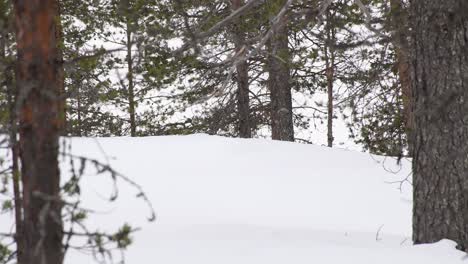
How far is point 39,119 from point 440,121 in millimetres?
3376

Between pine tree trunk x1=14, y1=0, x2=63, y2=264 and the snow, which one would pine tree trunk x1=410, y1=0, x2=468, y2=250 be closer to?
the snow

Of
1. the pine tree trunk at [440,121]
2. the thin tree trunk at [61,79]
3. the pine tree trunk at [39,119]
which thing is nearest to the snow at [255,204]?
the pine tree trunk at [440,121]

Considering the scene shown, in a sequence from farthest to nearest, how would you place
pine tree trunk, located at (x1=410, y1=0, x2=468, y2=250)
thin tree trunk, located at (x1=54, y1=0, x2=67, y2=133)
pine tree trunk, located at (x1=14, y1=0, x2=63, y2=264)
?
pine tree trunk, located at (x1=410, y1=0, x2=468, y2=250) → thin tree trunk, located at (x1=54, y1=0, x2=67, y2=133) → pine tree trunk, located at (x1=14, y1=0, x2=63, y2=264)

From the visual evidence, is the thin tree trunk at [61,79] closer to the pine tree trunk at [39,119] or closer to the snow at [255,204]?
the pine tree trunk at [39,119]

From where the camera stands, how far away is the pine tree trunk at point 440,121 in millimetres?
4641

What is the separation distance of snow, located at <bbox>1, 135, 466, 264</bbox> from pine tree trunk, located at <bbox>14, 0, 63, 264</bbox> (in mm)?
777

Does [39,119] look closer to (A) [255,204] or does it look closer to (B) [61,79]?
(A) [255,204]

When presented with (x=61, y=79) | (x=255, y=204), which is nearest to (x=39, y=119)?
(x=255, y=204)

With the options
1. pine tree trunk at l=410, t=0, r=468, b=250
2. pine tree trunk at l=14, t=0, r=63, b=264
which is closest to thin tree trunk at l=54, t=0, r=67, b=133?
pine tree trunk at l=14, t=0, r=63, b=264

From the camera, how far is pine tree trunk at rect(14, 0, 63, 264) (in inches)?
97.1

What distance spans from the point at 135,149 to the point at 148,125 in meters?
4.39

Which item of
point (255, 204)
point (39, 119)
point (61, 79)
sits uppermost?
point (61, 79)

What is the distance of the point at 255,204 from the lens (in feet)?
24.7

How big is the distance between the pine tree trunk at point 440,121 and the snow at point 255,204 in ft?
0.85
